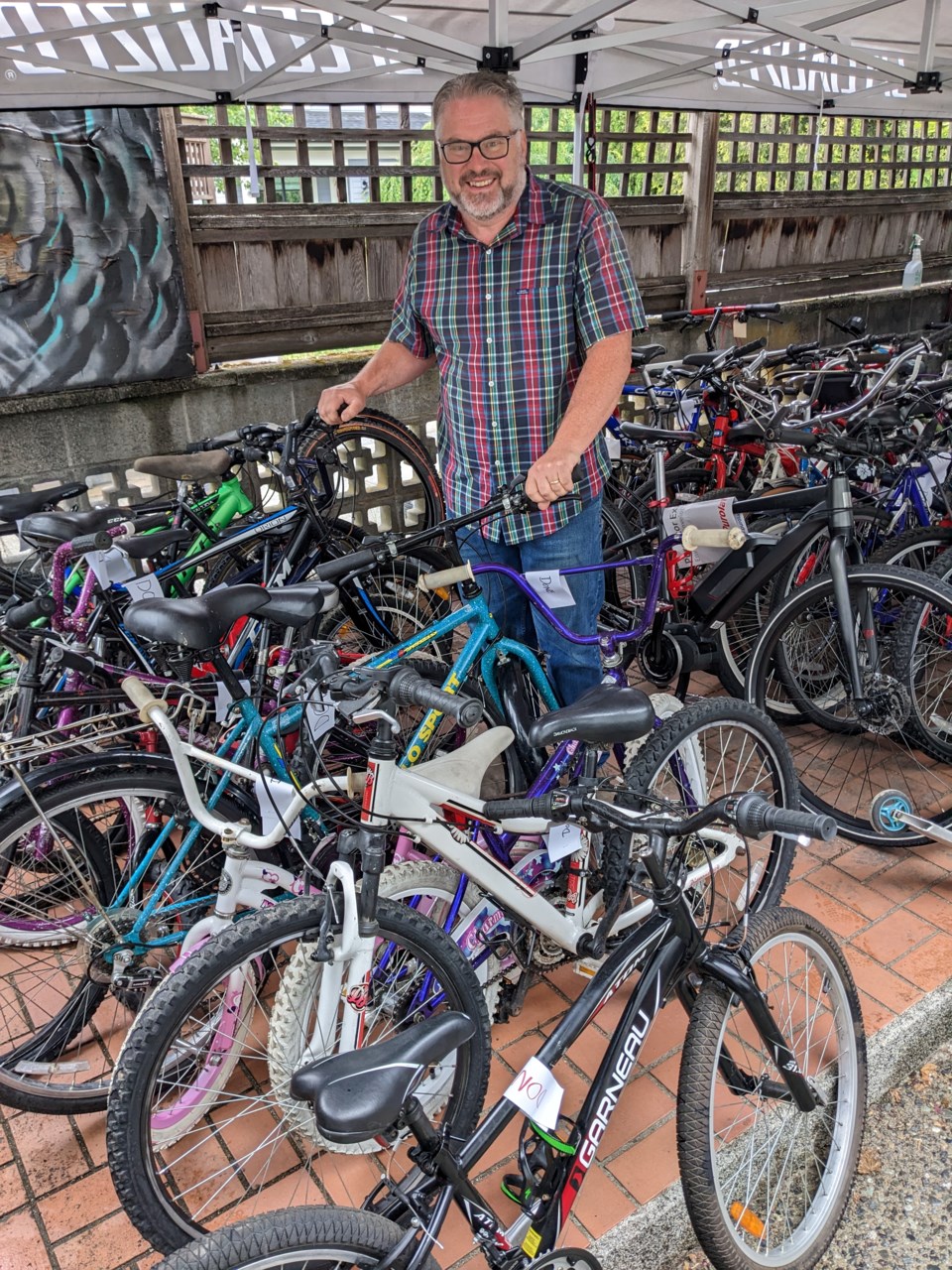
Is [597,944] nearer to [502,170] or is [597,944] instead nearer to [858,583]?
[858,583]

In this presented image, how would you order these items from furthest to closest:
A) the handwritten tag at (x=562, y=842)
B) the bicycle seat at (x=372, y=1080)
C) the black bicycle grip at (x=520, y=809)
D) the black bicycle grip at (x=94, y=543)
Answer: the black bicycle grip at (x=94, y=543), the handwritten tag at (x=562, y=842), the black bicycle grip at (x=520, y=809), the bicycle seat at (x=372, y=1080)

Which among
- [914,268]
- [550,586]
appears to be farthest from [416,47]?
[914,268]

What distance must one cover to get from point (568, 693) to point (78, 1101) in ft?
5.69

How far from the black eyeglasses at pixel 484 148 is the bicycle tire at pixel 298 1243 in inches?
96.6

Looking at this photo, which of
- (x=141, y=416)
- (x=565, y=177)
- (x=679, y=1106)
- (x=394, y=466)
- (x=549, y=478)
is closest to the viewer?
(x=679, y=1106)

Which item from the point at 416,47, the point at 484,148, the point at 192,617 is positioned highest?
the point at 416,47

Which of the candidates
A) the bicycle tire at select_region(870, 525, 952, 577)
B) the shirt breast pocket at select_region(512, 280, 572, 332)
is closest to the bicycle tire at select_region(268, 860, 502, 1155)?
the shirt breast pocket at select_region(512, 280, 572, 332)

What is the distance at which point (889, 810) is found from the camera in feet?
10.1

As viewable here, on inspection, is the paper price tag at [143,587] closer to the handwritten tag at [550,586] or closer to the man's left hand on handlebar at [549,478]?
the handwritten tag at [550,586]

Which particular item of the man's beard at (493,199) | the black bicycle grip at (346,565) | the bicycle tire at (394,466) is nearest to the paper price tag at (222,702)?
the black bicycle grip at (346,565)

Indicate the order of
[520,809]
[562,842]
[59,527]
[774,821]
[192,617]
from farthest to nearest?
[59,527] → [562,842] → [192,617] → [520,809] → [774,821]

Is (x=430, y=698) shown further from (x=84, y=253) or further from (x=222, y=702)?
(x=84, y=253)

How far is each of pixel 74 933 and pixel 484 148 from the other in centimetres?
234

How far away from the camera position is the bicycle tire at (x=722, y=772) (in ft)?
7.75
